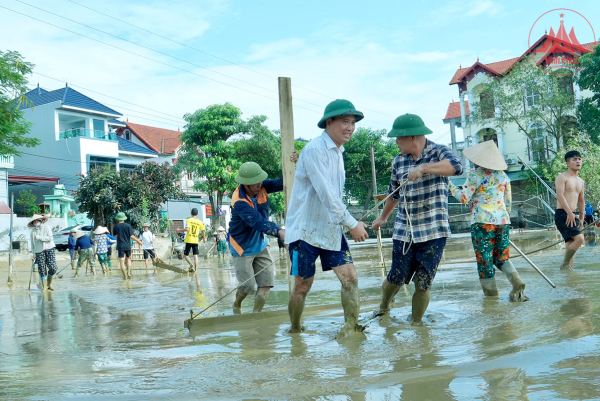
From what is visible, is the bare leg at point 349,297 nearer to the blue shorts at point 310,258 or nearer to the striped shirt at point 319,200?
the blue shorts at point 310,258

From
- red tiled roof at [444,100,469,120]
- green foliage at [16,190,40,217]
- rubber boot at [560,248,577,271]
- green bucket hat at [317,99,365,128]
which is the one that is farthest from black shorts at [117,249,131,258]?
red tiled roof at [444,100,469,120]

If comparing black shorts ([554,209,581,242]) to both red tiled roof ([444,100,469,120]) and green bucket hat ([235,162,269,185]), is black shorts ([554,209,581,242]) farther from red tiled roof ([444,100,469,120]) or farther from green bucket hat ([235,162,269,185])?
red tiled roof ([444,100,469,120])

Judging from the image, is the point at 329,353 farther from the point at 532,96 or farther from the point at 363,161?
the point at 363,161

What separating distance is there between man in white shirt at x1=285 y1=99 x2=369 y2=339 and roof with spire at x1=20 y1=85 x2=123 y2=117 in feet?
118

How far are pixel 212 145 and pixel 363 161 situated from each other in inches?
568

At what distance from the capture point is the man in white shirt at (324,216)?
13.4 feet

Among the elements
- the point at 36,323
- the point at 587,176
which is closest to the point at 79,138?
the point at 587,176

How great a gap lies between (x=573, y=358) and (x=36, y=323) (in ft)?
18.5

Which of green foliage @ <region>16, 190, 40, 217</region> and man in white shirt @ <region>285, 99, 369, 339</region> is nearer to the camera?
man in white shirt @ <region>285, 99, 369, 339</region>

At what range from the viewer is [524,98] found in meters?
35.9

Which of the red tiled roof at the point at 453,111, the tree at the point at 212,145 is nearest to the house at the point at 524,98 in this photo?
the red tiled roof at the point at 453,111

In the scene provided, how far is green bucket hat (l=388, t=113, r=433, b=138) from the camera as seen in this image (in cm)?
429

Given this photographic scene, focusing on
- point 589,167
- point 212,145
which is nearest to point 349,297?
point 589,167

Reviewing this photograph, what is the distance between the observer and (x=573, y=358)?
3023 millimetres
